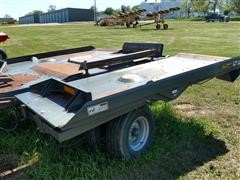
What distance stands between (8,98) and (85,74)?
→ 0.87 meters

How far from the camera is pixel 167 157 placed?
3.42 m

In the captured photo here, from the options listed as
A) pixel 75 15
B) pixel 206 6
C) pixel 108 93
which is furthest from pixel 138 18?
pixel 75 15

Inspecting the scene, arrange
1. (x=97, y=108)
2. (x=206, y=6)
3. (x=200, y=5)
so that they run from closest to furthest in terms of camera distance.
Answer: (x=97, y=108) < (x=200, y=5) < (x=206, y=6)

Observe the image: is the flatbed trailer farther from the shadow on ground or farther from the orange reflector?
the shadow on ground

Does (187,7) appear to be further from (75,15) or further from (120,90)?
(120,90)

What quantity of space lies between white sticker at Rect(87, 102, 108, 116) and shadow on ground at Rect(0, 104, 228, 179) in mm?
756

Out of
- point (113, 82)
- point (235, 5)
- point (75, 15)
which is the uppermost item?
point (75, 15)

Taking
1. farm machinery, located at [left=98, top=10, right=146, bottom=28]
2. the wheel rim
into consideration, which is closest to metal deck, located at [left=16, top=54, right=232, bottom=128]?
the wheel rim

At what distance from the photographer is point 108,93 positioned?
2.83 meters

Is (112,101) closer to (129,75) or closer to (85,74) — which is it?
(129,75)

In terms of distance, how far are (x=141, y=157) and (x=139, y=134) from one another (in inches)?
9.3

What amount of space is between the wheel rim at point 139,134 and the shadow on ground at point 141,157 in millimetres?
122

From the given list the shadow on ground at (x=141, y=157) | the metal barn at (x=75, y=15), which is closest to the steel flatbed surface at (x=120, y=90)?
the shadow on ground at (x=141, y=157)

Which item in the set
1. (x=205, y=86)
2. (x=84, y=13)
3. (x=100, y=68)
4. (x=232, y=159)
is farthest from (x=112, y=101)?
(x=84, y=13)
